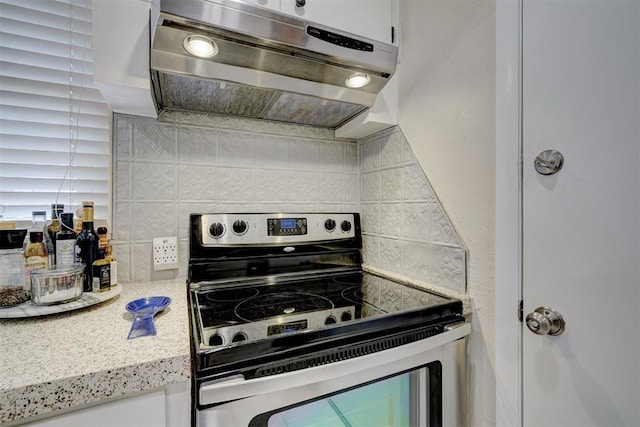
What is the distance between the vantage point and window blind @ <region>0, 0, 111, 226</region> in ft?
3.06

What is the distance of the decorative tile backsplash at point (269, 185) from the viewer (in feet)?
3.53

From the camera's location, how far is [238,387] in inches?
22.2

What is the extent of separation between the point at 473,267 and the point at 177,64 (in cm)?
108

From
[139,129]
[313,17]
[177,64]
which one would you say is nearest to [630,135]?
[313,17]

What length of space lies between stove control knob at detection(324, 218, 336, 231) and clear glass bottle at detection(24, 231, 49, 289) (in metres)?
0.98

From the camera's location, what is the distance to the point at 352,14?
98 centimetres

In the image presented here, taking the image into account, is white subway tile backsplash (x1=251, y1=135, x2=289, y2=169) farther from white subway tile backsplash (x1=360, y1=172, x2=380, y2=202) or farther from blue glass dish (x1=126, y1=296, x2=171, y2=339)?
blue glass dish (x1=126, y1=296, x2=171, y2=339)

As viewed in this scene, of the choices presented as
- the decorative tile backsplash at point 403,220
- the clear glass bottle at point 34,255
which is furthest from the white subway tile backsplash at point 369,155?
the clear glass bottle at point 34,255

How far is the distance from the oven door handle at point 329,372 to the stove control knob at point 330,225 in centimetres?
68

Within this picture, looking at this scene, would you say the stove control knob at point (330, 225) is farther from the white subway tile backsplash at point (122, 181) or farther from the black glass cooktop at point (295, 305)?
the white subway tile backsplash at point (122, 181)

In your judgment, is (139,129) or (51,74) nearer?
(51,74)

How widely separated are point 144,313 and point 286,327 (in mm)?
355

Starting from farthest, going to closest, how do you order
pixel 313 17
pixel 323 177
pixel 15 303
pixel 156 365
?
pixel 323 177 < pixel 313 17 < pixel 15 303 < pixel 156 365

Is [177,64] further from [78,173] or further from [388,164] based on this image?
[388,164]
